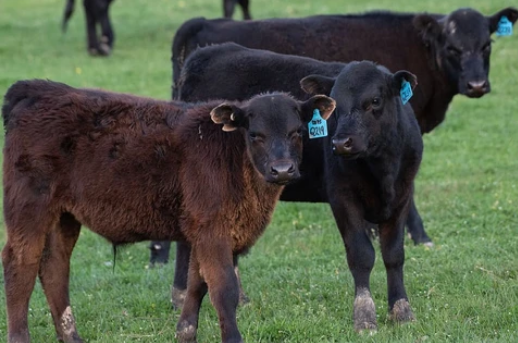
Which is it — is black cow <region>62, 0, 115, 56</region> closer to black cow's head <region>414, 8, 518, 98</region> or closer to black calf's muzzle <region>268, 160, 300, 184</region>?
black cow's head <region>414, 8, 518, 98</region>

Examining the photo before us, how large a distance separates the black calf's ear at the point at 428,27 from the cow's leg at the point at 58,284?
5.11 m

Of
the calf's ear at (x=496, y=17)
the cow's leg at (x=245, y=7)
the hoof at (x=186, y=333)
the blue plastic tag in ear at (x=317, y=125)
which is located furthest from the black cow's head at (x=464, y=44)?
the cow's leg at (x=245, y=7)

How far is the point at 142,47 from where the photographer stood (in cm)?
2233

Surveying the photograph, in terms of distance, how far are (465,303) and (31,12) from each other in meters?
22.1

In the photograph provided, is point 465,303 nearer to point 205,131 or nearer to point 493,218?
point 205,131

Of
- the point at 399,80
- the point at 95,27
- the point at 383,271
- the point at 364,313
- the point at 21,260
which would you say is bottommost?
the point at 95,27

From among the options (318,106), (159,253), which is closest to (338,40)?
(159,253)

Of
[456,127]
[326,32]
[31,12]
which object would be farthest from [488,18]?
[31,12]

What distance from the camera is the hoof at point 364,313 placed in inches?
285

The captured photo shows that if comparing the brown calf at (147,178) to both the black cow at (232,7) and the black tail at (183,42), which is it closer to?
the black tail at (183,42)

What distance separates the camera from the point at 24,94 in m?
7.34

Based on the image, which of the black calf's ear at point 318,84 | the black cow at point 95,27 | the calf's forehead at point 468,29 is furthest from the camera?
the black cow at point 95,27

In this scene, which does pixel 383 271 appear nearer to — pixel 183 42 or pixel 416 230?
pixel 416 230

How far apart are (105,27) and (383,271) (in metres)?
14.0
